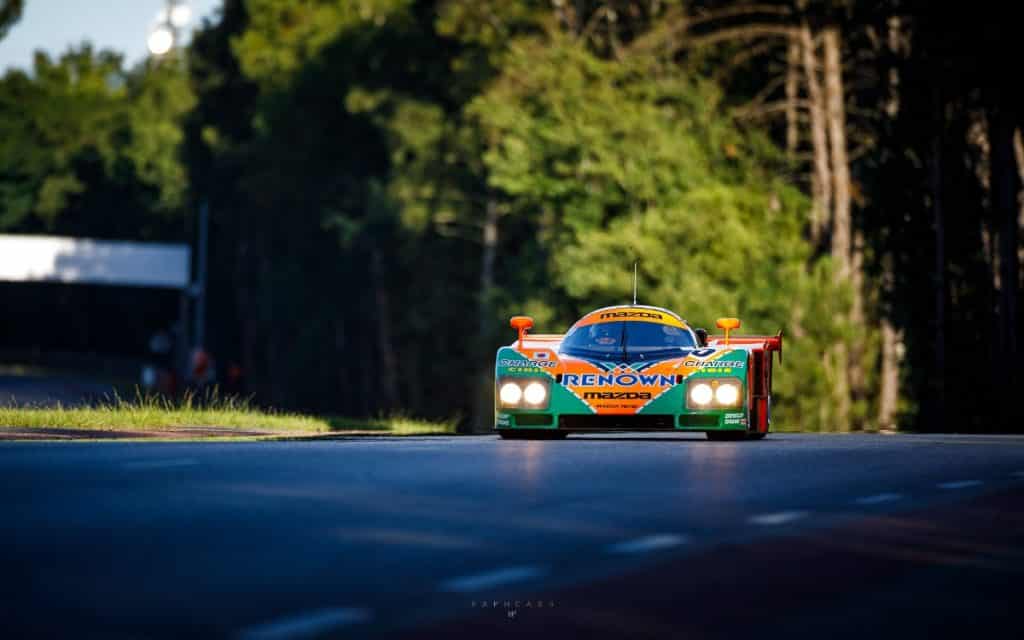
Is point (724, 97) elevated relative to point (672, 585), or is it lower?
elevated

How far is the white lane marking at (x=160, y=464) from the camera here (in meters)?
15.6

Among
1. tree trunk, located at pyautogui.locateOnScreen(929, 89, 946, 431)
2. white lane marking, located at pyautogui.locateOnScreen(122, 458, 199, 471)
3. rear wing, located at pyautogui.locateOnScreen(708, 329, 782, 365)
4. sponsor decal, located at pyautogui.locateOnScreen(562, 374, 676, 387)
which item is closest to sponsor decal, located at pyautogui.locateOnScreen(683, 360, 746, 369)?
sponsor decal, located at pyautogui.locateOnScreen(562, 374, 676, 387)

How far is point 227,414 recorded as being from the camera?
92.7 feet

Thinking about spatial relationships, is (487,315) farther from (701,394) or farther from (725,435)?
(701,394)

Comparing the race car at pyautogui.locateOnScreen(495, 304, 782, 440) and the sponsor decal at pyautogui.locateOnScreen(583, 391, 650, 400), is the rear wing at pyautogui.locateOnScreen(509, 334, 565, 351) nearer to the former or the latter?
the race car at pyautogui.locateOnScreen(495, 304, 782, 440)

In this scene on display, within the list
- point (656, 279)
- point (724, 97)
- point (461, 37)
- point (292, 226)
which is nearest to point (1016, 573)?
point (656, 279)

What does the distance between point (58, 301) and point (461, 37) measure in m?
57.0

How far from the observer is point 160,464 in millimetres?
16000

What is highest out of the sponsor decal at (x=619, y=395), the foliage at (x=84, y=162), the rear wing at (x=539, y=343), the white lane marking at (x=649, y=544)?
the foliage at (x=84, y=162)

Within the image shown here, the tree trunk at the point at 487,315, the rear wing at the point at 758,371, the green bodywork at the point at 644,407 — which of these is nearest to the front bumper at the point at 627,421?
the green bodywork at the point at 644,407

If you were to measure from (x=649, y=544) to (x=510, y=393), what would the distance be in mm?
9432

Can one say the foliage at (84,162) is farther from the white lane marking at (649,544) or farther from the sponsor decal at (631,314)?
the white lane marking at (649,544)

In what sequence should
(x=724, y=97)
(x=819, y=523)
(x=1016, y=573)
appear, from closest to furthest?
1. (x=1016, y=573)
2. (x=819, y=523)
3. (x=724, y=97)

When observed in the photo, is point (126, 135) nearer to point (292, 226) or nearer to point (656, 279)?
point (292, 226)
